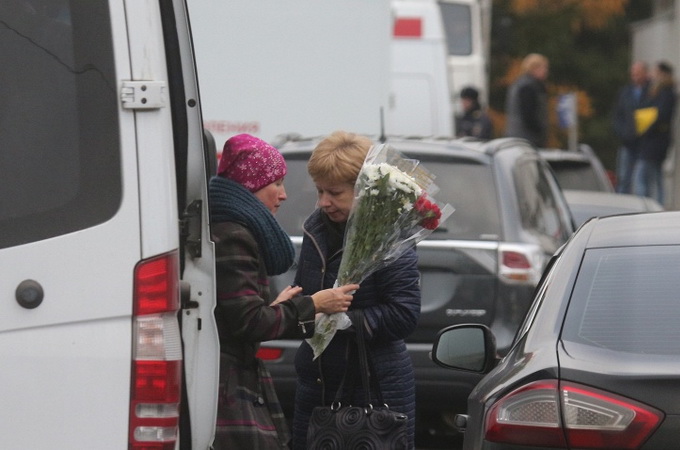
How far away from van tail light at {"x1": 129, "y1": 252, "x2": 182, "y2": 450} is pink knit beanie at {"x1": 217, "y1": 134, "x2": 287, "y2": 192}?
31.4 inches

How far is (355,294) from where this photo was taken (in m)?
4.93

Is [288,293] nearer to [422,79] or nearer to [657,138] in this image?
[422,79]

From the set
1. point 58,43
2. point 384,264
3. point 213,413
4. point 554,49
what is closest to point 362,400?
point 384,264

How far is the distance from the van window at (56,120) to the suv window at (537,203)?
4.27m

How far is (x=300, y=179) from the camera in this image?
784 centimetres

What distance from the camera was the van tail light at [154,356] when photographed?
148 inches

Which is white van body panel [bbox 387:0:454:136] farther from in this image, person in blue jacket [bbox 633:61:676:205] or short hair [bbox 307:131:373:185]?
short hair [bbox 307:131:373:185]

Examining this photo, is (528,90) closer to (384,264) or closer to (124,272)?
(384,264)

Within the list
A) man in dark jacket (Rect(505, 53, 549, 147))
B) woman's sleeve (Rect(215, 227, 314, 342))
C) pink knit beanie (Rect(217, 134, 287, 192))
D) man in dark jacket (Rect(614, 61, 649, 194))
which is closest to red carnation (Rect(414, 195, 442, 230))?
pink knit beanie (Rect(217, 134, 287, 192))

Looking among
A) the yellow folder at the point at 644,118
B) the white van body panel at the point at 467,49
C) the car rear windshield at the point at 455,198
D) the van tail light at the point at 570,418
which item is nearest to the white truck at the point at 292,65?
the car rear windshield at the point at 455,198

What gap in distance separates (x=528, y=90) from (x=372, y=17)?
5.40 metres

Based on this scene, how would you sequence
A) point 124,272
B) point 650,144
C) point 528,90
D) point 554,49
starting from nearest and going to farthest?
point 124,272 < point 528,90 < point 650,144 < point 554,49

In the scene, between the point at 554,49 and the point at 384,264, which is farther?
the point at 554,49

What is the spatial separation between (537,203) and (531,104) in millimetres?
9076
